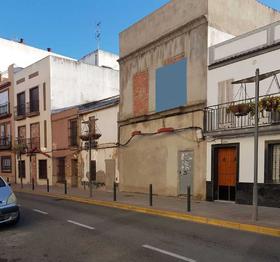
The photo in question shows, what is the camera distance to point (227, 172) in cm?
1402

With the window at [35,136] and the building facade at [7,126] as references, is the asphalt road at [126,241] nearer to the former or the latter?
the window at [35,136]

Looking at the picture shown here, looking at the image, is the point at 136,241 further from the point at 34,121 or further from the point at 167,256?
the point at 34,121

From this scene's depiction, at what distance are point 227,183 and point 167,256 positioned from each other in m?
→ 7.99

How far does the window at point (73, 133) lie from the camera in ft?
79.8

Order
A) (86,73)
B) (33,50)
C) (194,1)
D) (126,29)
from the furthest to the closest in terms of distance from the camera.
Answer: (33,50) < (86,73) < (126,29) < (194,1)

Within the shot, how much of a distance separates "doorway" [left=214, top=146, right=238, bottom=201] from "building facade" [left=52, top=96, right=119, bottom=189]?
7.06 meters

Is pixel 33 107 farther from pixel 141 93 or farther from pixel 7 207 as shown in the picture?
pixel 7 207

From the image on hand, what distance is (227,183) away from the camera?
Result: 1399 centimetres

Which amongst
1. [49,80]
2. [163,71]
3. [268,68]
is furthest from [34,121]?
[268,68]

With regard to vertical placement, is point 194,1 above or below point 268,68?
above

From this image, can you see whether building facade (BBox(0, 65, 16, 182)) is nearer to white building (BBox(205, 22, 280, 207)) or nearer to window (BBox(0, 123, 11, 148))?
window (BBox(0, 123, 11, 148))

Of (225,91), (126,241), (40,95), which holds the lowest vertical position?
(126,241)

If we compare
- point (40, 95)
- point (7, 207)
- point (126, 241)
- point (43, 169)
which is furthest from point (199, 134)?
point (40, 95)

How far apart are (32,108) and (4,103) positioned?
6.00 metres
